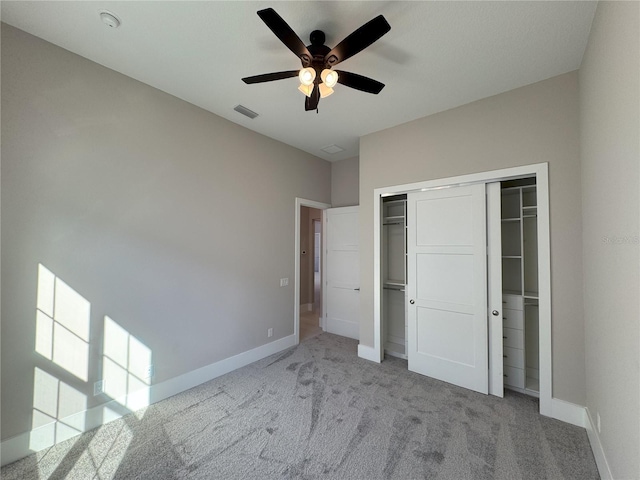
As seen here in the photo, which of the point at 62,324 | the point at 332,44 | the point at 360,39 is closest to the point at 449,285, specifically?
the point at 360,39

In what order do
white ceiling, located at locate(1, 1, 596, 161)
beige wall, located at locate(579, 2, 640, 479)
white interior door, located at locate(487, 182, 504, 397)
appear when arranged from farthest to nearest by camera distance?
white interior door, located at locate(487, 182, 504, 397)
white ceiling, located at locate(1, 1, 596, 161)
beige wall, located at locate(579, 2, 640, 479)

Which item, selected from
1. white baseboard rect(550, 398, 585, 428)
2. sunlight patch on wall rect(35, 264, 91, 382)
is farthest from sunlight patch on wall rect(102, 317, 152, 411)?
white baseboard rect(550, 398, 585, 428)

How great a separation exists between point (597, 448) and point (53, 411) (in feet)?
13.1

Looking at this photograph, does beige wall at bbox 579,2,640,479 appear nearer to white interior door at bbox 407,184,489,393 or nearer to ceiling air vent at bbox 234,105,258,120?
white interior door at bbox 407,184,489,393

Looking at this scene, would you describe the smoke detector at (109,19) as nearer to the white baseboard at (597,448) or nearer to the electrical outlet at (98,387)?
the electrical outlet at (98,387)

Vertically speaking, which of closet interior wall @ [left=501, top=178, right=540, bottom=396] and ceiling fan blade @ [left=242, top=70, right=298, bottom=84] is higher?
ceiling fan blade @ [left=242, top=70, right=298, bottom=84]

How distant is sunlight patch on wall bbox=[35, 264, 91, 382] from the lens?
1.90m

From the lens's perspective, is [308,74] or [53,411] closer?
[308,74]

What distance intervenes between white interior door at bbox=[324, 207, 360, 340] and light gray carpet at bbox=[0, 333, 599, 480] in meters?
1.53

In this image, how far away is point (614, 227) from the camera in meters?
1.43

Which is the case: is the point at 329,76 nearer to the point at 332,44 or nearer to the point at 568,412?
the point at 332,44

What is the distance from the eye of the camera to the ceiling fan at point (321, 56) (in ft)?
4.87

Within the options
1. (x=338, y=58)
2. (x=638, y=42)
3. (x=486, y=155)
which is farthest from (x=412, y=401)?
(x=338, y=58)

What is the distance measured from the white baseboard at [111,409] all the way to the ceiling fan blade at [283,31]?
316 cm
